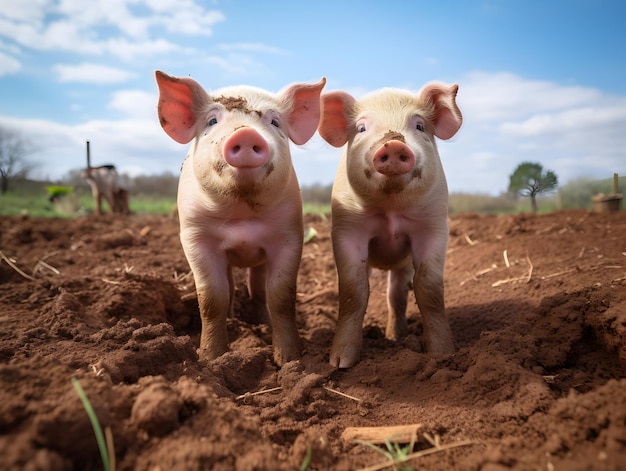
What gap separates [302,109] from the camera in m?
3.99

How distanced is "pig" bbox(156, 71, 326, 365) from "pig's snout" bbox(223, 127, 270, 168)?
0.29 metres

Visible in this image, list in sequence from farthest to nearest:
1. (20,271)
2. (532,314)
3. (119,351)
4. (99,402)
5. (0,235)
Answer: (0,235) → (20,271) → (532,314) → (119,351) → (99,402)

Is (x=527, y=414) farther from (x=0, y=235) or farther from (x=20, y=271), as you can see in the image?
(x=0, y=235)

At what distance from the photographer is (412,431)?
89.0 inches

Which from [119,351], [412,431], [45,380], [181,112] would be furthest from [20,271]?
[412,431]

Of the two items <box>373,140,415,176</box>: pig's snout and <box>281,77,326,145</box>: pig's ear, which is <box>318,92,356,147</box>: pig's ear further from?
<box>373,140,415,176</box>: pig's snout

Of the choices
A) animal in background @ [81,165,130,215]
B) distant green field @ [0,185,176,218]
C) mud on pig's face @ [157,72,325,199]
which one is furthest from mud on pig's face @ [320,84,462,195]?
animal in background @ [81,165,130,215]

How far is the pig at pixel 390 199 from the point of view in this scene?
11.5 feet

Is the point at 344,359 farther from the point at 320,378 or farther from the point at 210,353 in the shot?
the point at 210,353

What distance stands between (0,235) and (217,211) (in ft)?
23.6

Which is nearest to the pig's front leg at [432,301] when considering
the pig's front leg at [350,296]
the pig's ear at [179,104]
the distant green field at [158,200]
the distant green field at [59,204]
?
the pig's front leg at [350,296]

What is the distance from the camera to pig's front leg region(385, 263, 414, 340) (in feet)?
15.1

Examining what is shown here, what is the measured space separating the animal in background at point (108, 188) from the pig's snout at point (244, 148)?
15033 millimetres

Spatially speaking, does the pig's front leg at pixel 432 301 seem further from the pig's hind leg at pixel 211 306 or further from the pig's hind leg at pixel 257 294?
the pig's hind leg at pixel 257 294
